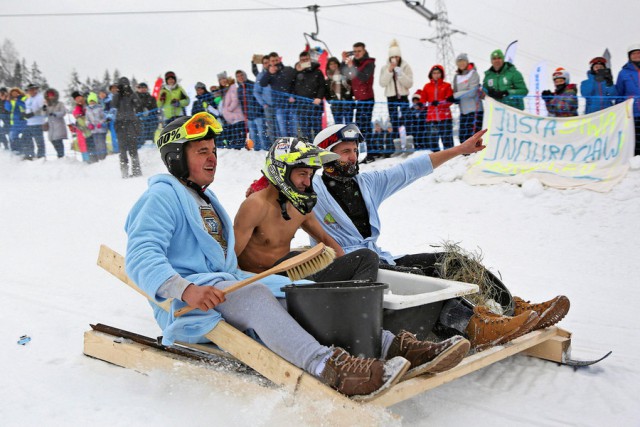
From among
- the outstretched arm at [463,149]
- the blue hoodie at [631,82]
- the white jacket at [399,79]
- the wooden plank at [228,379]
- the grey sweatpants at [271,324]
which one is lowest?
the wooden plank at [228,379]

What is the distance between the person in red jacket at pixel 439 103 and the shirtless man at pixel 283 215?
7.21 metres

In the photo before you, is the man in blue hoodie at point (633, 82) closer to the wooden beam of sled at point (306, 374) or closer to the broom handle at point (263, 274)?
the wooden beam of sled at point (306, 374)

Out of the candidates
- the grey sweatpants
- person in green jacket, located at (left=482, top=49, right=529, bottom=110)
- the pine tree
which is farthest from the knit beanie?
the pine tree

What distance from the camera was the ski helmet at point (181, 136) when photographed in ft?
11.0

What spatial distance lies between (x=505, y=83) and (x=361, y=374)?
27.4ft

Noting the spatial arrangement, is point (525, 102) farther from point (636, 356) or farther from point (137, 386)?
point (137, 386)

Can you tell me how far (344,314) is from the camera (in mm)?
2842

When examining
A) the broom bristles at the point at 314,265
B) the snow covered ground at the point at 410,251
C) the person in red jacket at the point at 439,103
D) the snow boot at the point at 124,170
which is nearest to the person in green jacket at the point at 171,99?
the snow boot at the point at 124,170

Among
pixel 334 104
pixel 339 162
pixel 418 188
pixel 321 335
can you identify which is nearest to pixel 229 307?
pixel 321 335

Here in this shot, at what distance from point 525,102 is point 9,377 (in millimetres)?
9059

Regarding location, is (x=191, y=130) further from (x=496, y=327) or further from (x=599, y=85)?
(x=599, y=85)

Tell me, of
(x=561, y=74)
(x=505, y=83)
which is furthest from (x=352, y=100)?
(x=561, y=74)

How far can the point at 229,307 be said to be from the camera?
3.14m

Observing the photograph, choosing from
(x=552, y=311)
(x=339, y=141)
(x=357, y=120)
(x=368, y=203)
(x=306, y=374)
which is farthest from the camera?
(x=357, y=120)
